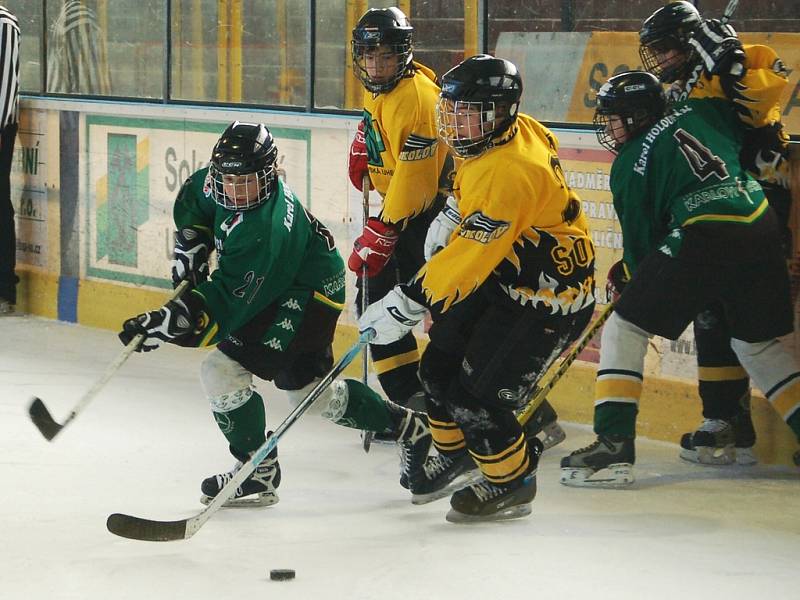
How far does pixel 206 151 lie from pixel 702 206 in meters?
2.74

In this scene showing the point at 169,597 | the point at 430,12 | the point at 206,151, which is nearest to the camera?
the point at 169,597

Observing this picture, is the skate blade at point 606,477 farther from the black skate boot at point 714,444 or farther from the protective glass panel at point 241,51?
the protective glass panel at point 241,51

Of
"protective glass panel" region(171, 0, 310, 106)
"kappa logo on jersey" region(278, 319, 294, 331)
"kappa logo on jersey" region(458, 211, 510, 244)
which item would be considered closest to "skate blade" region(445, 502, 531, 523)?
"kappa logo on jersey" region(278, 319, 294, 331)

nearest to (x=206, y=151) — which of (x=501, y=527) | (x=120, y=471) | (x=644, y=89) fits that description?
(x=120, y=471)

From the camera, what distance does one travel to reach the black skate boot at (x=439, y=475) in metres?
3.83

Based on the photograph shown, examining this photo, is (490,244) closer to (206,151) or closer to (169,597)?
(169,597)

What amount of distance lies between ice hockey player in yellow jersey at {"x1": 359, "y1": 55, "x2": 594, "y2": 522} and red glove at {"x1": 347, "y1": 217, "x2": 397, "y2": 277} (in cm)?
64

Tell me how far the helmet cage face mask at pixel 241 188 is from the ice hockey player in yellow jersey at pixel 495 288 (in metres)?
0.44

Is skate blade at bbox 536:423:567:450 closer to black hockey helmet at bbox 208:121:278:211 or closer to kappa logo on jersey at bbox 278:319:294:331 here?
kappa logo on jersey at bbox 278:319:294:331

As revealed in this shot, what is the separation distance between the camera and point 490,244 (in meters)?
3.30

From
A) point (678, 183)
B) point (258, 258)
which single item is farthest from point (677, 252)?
point (258, 258)

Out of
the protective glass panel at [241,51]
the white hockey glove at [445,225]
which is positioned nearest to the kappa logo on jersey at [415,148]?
the white hockey glove at [445,225]

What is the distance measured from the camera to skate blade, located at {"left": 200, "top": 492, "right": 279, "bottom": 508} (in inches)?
149

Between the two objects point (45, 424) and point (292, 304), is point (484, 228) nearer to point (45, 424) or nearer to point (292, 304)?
point (292, 304)
